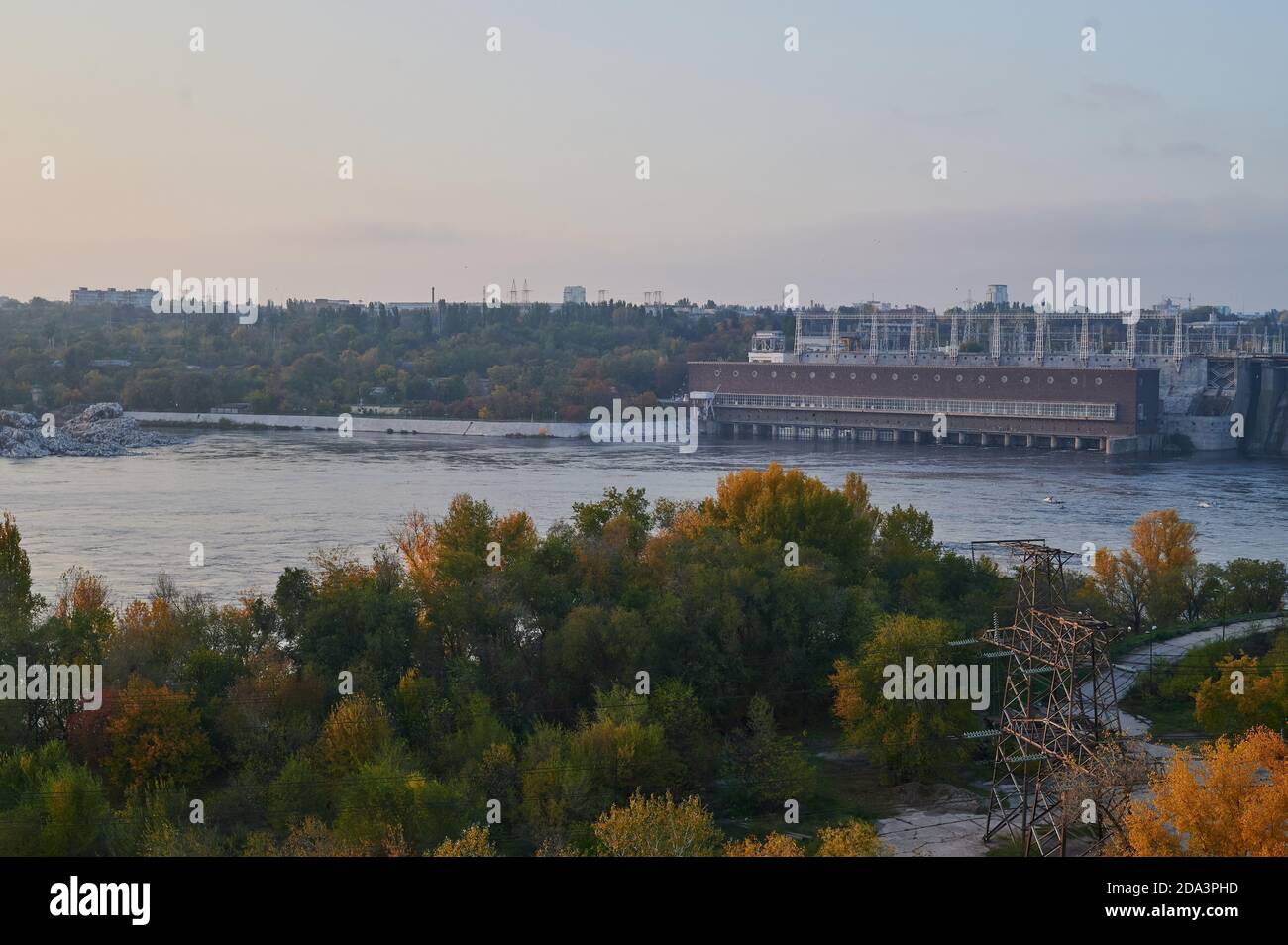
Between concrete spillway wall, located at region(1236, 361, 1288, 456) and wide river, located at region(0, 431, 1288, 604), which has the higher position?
concrete spillway wall, located at region(1236, 361, 1288, 456)

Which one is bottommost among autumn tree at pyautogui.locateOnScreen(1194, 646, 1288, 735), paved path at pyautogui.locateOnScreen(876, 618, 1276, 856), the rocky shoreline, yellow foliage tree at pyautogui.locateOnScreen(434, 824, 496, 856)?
paved path at pyautogui.locateOnScreen(876, 618, 1276, 856)

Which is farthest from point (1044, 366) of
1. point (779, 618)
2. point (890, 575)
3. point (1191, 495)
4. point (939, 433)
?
point (779, 618)

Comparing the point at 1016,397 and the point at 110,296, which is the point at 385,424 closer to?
the point at 1016,397

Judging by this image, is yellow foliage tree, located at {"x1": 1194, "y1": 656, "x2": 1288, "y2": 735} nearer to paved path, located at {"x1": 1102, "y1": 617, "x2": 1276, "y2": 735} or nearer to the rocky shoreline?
paved path, located at {"x1": 1102, "y1": 617, "x2": 1276, "y2": 735}

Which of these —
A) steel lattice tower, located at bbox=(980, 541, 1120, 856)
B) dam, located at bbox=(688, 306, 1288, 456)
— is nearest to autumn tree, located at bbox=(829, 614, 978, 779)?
steel lattice tower, located at bbox=(980, 541, 1120, 856)

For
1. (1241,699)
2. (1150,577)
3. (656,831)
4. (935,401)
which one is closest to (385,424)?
(935,401)

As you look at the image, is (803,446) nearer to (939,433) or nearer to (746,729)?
(939,433)
